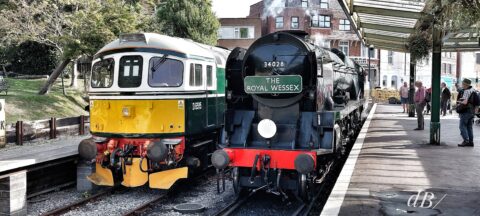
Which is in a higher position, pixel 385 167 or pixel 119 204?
pixel 385 167

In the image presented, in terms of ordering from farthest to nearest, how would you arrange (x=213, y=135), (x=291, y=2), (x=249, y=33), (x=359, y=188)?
(x=291, y=2), (x=249, y=33), (x=213, y=135), (x=359, y=188)

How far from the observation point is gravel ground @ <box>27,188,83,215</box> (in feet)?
28.8

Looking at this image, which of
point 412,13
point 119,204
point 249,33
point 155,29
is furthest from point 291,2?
point 119,204

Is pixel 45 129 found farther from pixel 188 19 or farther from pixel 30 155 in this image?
pixel 188 19

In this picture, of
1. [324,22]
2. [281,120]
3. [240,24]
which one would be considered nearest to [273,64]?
[281,120]

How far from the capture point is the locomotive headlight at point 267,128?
818 cm

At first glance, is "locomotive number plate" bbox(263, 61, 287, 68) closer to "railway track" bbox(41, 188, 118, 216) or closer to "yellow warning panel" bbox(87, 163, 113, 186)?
"yellow warning panel" bbox(87, 163, 113, 186)

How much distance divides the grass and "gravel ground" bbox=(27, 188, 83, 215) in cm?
977

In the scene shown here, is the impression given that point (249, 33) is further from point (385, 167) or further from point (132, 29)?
point (385, 167)

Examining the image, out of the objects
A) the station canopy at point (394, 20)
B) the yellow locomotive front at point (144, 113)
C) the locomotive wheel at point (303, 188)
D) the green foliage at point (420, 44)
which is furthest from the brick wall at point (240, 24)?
the locomotive wheel at point (303, 188)

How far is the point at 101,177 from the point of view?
31.7ft

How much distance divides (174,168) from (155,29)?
1965cm

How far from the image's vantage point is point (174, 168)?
937 cm

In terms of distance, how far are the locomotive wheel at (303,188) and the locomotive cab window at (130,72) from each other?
12.5 ft
